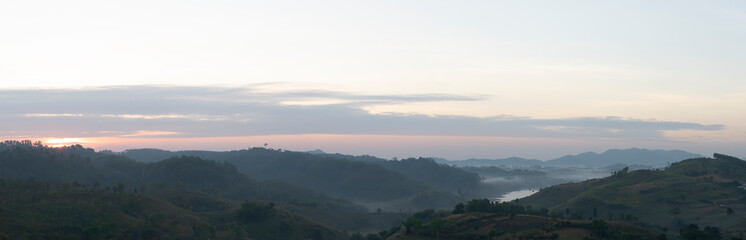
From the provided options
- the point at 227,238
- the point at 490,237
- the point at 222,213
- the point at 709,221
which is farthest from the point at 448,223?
the point at 709,221

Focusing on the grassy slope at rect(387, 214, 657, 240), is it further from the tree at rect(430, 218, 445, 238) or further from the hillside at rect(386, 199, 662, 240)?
the tree at rect(430, 218, 445, 238)

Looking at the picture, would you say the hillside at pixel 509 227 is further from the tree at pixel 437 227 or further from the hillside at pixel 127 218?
the hillside at pixel 127 218

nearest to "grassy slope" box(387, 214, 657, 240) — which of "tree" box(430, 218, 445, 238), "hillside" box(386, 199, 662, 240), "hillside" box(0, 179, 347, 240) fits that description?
"hillside" box(386, 199, 662, 240)

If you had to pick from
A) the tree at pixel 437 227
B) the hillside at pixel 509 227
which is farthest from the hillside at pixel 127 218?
the tree at pixel 437 227

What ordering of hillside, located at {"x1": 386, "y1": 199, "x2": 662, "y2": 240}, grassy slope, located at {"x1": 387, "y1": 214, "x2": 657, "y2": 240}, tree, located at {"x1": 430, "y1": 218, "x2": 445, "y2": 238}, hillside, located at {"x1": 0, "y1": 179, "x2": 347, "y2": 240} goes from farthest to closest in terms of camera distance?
tree, located at {"x1": 430, "y1": 218, "x2": 445, "y2": 238} < hillside, located at {"x1": 0, "y1": 179, "x2": 347, "y2": 240} < grassy slope, located at {"x1": 387, "y1": 214, "x2": 657, "y2": 240} < hillside, located at {"x1": 386, "y1": 199, "x2": 662, "y2": 240}

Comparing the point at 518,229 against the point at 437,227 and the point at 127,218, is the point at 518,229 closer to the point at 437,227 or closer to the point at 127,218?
the point at 437,227

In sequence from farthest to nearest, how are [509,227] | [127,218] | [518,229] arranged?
[127,218], [509,227], [518,229]

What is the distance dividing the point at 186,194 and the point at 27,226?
260 feet

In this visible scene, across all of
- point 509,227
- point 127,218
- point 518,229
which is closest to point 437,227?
point 509,227

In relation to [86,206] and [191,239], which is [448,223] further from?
[86,206]

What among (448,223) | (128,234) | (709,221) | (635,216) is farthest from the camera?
(635,216)

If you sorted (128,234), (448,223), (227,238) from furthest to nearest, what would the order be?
(227,238)
(448,223)
(128,234)

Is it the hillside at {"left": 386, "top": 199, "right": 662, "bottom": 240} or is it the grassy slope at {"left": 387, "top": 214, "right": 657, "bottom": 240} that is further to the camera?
the grassy slope at {"left": 387, "top": 214, "right": 657, "bottom": 240}

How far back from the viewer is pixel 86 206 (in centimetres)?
13050
